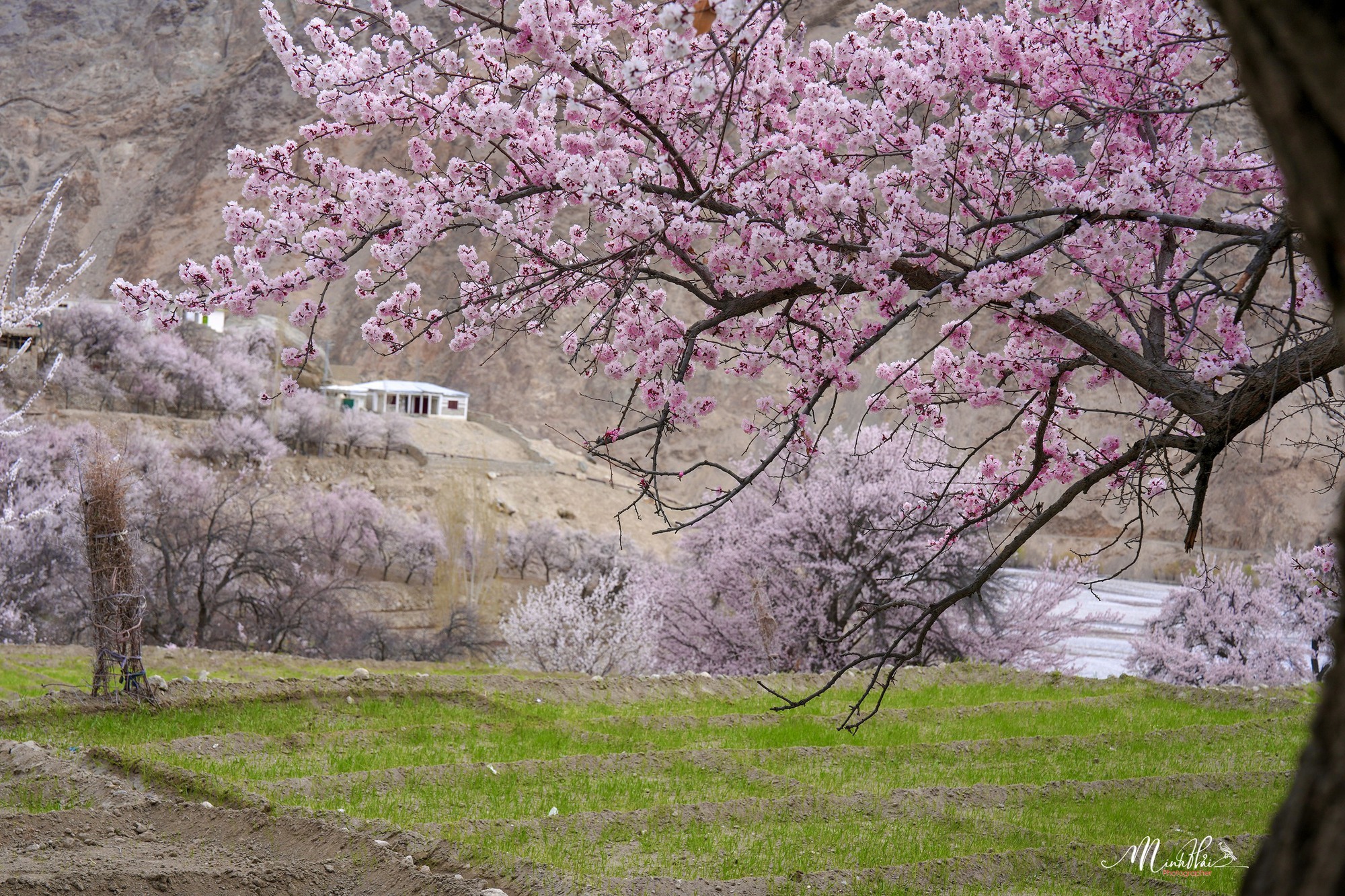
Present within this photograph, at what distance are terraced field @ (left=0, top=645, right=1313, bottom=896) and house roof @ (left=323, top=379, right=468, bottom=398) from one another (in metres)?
35.4

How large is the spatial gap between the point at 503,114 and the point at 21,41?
60666 mm

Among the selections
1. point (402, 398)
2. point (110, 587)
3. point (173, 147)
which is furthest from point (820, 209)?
point (173, 147)

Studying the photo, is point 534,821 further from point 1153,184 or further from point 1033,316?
point 1153,184

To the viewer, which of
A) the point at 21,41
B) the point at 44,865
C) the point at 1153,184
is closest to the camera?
the point at 44,865

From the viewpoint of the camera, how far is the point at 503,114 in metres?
4.84

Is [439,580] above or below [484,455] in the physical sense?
below

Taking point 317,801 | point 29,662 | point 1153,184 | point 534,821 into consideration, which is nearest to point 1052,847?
point 534,821

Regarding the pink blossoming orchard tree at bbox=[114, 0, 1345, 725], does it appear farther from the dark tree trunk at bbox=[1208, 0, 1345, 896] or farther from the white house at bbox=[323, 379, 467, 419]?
the white house at bbox=[323, 379, 467, 419]

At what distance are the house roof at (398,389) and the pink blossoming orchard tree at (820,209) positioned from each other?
38.9 meters

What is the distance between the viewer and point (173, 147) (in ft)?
172

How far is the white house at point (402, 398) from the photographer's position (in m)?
43.8

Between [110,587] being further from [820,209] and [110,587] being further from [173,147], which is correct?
[173,147]

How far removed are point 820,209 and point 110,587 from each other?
22.0ft

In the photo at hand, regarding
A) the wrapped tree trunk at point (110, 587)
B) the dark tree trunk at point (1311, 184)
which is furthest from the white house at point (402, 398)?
the dark tree trunk at point (1311, 184)
